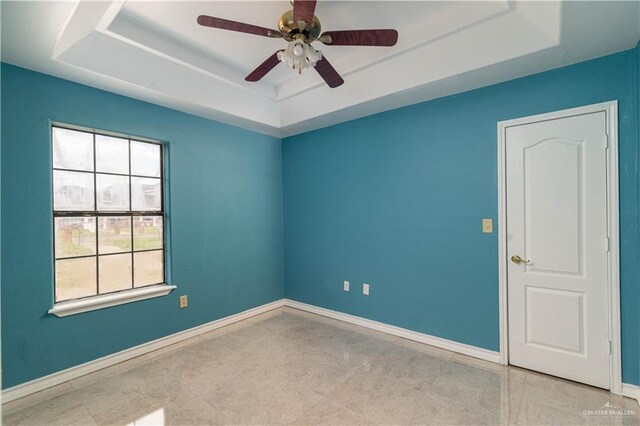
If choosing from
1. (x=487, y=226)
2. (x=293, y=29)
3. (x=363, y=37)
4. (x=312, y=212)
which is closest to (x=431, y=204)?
(x=487, y=226)

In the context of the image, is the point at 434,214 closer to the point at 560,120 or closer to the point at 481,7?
the point at 560,120

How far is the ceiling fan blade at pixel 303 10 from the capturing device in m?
1.50

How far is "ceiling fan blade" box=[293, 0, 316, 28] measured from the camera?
150 cm

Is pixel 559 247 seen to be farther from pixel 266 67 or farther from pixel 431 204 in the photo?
pixel 266 67

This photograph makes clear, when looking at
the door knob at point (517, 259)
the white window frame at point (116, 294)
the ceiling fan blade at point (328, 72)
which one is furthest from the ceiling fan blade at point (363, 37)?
the white window frame at point (116, 294)

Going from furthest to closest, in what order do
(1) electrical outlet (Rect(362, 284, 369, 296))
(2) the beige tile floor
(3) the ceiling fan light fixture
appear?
1. (1) electrical outlet (Rect(362, 284, 369, 296))
2. (2) the beige tile floor
3. (3) the ceiling fan light fixture

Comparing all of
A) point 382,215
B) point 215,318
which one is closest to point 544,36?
point 382,215

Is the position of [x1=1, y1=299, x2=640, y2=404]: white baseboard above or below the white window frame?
below

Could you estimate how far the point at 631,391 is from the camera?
79.8 inches

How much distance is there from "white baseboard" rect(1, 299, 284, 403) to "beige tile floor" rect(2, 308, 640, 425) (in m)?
0.06

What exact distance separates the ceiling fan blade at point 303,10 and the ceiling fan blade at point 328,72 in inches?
14.5

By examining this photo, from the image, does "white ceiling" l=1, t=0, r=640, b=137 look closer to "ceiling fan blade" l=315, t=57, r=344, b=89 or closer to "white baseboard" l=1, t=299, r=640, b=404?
"ceiling fan blade" l=315, t=57, r=344, b=89

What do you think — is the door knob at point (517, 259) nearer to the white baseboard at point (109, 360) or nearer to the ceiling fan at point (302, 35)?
the ceiling fan at point (302, 35)

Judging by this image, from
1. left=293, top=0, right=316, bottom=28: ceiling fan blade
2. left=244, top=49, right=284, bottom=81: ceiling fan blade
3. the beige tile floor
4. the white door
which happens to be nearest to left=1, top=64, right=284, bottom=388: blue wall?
the beige tile floor
